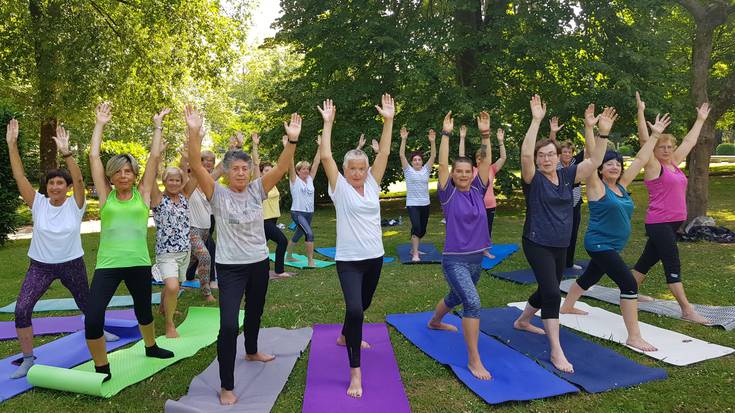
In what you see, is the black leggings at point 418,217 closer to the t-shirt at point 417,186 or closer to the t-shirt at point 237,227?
the t-shirt at point 417,186

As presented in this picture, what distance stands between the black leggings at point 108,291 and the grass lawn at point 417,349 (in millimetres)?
626

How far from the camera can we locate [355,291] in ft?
13.5

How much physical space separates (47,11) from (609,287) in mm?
18010

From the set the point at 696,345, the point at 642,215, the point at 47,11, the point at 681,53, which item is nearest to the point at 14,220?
the point at 47,11

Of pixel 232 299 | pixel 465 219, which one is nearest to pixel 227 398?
pixel 232 299

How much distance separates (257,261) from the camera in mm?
4105

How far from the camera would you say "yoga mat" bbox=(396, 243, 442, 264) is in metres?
9.32

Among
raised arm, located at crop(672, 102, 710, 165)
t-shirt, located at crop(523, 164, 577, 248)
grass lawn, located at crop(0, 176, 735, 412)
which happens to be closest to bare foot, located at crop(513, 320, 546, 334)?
grass lawn, located at crop(0, 176, 735, 412)

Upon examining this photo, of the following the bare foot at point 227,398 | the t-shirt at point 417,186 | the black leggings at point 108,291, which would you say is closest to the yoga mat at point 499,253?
the t-shirt at point 417,186

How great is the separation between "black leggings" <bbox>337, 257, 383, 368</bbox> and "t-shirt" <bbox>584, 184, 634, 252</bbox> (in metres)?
2.34

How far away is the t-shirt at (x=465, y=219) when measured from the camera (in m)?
4.43

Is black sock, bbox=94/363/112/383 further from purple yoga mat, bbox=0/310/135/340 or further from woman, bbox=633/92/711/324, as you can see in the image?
woman, bbox=633/92/711/324

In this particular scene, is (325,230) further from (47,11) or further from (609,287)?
(47,11)

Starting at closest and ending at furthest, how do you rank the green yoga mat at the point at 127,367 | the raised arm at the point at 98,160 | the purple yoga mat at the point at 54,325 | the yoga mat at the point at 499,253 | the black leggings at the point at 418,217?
1. the green yoga mat at the point at 127,367
2. the raised arm at the point at 98,160
3. the purple yoga mat at the point at 54,325
4. the yoga mat at the point at 499,253
5. the black leggings at the point at 418,217
